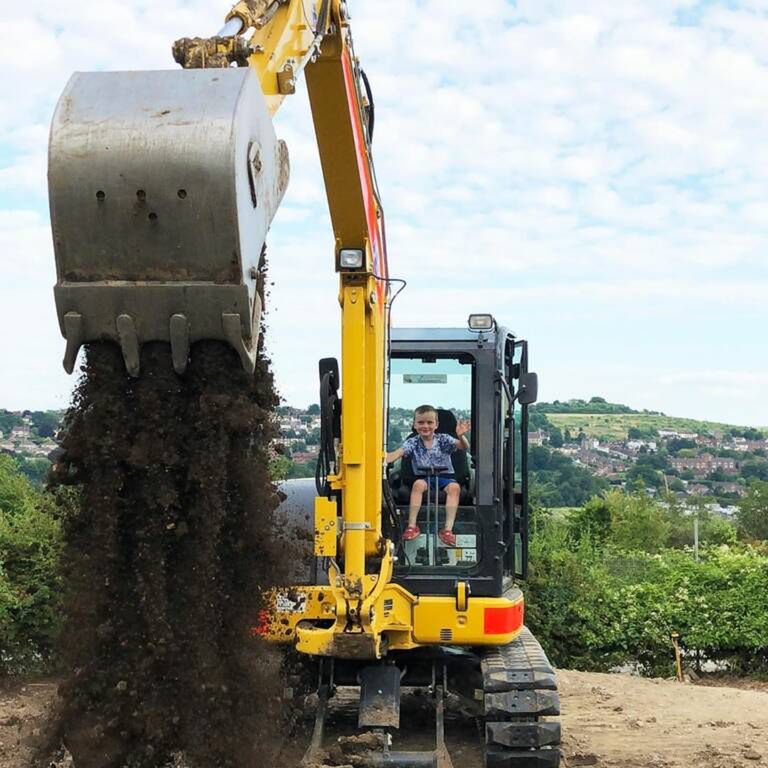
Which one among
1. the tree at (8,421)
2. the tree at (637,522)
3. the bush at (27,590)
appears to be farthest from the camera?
the tree at (637,522)

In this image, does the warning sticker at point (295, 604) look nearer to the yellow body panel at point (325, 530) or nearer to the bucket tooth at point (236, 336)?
the yellow body panel at point (325, 530)

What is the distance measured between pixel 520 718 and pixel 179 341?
12.7ft

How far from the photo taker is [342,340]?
6.66 metres

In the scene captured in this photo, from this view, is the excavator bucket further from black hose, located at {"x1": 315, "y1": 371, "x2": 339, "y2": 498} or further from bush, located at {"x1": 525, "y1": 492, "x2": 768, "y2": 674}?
bush, located at {"x1": 525, "y1": 492, "x2": 768, "y2": 674}

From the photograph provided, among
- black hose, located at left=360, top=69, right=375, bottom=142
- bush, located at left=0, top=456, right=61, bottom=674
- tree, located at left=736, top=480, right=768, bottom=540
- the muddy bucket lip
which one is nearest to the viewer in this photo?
the muddy bucket lip

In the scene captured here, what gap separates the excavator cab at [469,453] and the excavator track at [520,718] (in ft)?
1.81

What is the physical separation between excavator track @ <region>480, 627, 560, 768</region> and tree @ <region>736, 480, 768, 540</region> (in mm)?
28065

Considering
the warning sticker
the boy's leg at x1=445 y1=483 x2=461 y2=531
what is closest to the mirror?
the boy's leg at x1=445 y1=483 x2=461 y2=531

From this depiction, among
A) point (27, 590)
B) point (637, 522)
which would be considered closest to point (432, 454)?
point (27, 590)

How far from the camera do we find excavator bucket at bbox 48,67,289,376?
3.98m

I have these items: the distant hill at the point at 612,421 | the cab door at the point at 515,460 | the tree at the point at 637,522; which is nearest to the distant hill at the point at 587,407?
the distant hill at the point at 612,421

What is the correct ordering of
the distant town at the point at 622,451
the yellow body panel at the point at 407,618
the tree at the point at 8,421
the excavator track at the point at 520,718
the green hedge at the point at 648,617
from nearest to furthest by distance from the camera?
the excavator track at the point at 520,718 → the yellow body panel at the point at 407,618 → the distant town at the point at 622,451 → the green hedge at the point at 648,617 → the tree at the point at 8,421

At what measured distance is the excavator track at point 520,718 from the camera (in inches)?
275

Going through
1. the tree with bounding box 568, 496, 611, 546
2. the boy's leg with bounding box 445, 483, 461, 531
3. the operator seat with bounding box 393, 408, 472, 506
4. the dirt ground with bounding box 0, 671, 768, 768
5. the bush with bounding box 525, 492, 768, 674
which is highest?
the operator seat with bounding box 393, 408, 472, 506
